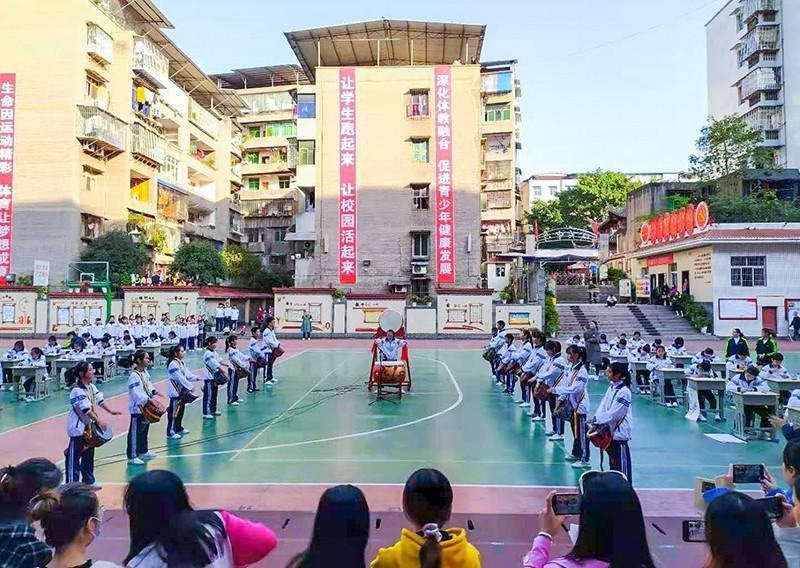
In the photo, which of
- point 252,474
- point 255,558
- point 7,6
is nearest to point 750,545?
point 255,558

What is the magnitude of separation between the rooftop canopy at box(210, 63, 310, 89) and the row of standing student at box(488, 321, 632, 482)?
1678 inches

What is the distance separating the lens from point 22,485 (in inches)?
126

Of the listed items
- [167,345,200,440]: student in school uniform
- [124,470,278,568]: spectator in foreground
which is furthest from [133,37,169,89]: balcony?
[124,470,278,568]: spectator in foreground

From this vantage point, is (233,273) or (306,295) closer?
(306,295)

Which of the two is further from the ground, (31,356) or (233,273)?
(233,273)

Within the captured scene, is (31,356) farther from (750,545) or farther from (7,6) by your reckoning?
(7,6)

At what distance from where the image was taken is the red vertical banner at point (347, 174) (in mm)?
34062

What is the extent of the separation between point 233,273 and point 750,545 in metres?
42.5

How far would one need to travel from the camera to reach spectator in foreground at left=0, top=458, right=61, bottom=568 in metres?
2.65

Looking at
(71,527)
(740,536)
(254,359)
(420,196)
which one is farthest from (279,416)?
(420,196)

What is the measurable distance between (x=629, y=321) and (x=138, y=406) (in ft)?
89.7

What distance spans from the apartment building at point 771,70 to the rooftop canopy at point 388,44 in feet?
82.9

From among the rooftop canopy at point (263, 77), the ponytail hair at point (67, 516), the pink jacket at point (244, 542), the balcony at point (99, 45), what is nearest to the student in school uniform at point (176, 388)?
the ponytail hair at point (67, 516)

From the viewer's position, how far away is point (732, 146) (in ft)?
123
